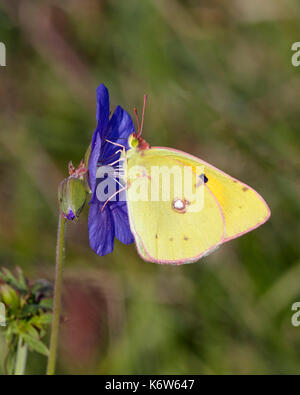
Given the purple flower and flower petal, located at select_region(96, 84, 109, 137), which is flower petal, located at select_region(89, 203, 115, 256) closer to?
the purple flower

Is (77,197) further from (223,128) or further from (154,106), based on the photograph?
(154,106)

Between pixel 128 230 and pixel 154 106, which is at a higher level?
pixel 154 106

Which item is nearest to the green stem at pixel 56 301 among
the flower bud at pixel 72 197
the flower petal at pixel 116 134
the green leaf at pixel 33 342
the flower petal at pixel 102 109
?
the flower bud at pixel 72 197

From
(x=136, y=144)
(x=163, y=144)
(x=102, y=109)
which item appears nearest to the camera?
(x=102, y=109)

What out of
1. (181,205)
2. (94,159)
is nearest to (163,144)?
(181,205)

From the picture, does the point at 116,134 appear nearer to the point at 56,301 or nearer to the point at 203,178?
the point at 203,178

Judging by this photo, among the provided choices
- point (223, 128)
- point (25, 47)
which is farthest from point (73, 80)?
point (223, 128)
